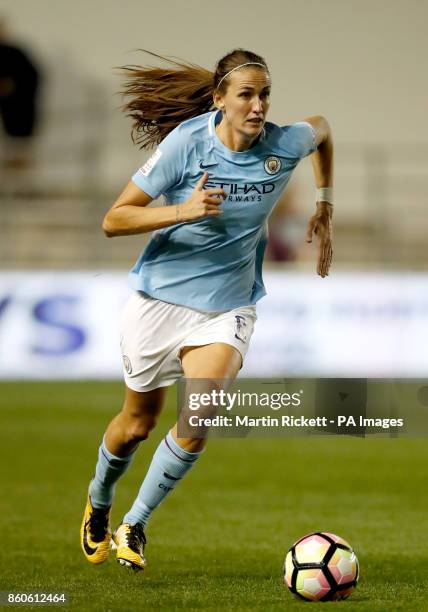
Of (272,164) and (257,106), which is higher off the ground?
(257,106)

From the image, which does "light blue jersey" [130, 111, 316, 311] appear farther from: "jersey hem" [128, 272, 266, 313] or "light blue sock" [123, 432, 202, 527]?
"light blue sock" [123, 432, 202, 527]

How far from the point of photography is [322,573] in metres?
4.85

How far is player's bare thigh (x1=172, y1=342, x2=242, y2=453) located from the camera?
5371mm

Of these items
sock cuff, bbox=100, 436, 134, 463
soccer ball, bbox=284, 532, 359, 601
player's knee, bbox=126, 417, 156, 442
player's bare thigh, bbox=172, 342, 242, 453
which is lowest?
sock cuff, bbox=100, 436, 134, 463

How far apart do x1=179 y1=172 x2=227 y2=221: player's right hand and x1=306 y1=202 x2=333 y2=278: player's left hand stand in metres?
0.92

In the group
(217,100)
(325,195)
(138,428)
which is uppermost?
(217,100)

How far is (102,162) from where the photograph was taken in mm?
15812

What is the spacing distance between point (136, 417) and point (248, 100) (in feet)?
4.97

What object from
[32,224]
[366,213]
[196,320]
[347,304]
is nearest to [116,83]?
[32,224]

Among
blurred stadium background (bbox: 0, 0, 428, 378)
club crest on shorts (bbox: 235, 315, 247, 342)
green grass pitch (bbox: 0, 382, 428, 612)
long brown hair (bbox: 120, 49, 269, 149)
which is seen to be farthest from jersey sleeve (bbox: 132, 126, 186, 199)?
blurred stadium background (bbox: 0, 0, 428, 378)

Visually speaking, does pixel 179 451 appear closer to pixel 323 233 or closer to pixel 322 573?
pixel 322 573

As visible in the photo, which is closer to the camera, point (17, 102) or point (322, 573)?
point (322, 573)

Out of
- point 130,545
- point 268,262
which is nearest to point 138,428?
point 130,545

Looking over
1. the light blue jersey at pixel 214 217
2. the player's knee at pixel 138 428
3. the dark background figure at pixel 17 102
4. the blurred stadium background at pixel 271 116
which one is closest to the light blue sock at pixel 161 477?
the player's knee at pixel 138 428
